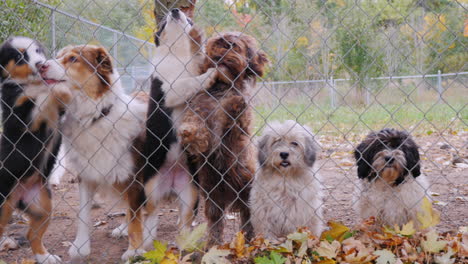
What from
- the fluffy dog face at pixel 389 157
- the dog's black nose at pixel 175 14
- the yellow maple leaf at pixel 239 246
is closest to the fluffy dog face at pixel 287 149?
the fluffy dog face at pixel 389 157

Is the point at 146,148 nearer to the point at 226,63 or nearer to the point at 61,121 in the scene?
the point at 61,121

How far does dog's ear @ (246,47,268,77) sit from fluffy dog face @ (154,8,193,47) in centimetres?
61

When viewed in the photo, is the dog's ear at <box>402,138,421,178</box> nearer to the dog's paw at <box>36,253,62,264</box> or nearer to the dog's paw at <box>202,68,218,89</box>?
the dog's paw at <box>202,68,218,89</box>

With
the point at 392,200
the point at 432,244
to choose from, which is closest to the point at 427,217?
the point at 432,244

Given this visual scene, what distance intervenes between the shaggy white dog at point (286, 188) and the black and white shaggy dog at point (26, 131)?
1.60 metres

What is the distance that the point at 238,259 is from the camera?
2740 mm

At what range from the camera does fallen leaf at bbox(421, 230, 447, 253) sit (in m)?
2.65

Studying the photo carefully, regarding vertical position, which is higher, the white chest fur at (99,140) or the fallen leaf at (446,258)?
the fallen leaf at (446,258)

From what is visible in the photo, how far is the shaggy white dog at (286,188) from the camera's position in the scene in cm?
311

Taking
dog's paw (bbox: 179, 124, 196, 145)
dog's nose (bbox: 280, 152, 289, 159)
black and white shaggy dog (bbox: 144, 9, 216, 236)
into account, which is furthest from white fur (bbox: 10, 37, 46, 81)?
dog's nose (bbox: 280, 152, 289, 159)

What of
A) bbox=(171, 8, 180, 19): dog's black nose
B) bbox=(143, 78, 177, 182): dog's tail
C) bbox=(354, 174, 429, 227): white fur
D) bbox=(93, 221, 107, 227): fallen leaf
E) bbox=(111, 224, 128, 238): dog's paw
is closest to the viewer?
bbox=(354, 174, 429, 227): white fur

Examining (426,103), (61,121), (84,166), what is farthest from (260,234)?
(426,103)

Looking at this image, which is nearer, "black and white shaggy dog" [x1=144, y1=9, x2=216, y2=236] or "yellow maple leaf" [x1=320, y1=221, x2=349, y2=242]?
"yellow maple leaf" [x1=320, y1=221, x2=349, y2=242]

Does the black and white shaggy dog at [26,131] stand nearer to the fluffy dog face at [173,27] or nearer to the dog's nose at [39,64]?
the dog's nose at [39,64]
